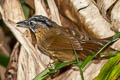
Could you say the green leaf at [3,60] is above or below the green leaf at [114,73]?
below

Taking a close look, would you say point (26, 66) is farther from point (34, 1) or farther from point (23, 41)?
point (34, 1)

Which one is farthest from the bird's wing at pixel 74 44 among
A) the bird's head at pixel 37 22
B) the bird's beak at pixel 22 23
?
the bird's beak at pixel 22 23

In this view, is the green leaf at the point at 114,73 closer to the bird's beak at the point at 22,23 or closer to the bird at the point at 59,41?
the bird at the point at 59,41

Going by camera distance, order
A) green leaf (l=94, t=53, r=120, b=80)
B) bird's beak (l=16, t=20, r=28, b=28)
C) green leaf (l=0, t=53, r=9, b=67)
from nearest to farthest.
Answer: green leaf (l=94, t=53, r=120, b=80) → bird's beak (l=16, t=20, r=28, b=28) → green leaf (l=0, t=53, r=9, b=67)

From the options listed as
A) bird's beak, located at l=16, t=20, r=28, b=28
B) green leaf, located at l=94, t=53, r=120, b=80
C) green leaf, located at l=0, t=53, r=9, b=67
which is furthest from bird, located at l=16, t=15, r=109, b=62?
green leaf, located at l=0, t=53, r=9, b=67

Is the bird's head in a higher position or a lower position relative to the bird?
A: higher

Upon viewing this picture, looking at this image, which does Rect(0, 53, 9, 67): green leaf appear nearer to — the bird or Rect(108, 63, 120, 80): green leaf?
the bird

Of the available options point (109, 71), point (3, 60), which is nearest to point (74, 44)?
point (109, 71)

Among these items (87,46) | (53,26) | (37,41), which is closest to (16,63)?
(37,41)
